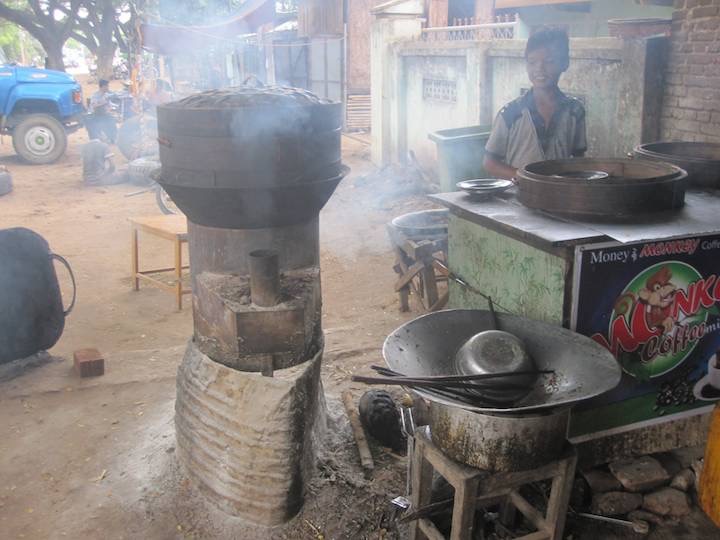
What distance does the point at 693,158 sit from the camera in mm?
3980

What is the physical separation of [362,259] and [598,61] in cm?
351

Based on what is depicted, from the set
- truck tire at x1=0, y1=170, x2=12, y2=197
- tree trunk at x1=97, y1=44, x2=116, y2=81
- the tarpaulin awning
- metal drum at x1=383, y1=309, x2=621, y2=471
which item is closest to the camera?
metal drum at x1=383, y1=309, x2=621, y2=471

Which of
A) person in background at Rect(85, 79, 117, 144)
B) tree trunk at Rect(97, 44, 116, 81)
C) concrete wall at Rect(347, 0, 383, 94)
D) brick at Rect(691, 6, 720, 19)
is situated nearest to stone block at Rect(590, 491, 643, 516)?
brick at Rect(691, 6, 720, 19)

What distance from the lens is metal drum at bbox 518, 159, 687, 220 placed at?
10.3ft

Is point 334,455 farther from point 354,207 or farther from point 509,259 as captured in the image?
point 354,207

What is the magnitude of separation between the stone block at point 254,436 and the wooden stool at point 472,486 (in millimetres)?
631

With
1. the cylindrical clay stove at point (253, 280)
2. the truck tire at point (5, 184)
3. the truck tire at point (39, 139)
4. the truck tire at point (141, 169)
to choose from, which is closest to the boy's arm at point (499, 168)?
the cylindrical clay stove at point (253, 280)

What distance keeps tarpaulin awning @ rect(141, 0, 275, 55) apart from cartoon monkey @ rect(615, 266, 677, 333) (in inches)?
268

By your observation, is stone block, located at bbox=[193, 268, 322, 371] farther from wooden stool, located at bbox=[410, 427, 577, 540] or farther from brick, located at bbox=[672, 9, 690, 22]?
brick, located at bbox=[672, 9, 690, 22]

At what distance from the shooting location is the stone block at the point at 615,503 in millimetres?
3377

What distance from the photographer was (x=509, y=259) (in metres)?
3.35

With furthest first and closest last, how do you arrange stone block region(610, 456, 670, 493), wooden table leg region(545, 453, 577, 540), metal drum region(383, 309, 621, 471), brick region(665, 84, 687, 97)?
brick region(665, 84, 687, 97), stone block region(610, 456, 670, 493), wooden table leg region(545, 453, 577, 540), metal drum region(383, 309, 621, 471)

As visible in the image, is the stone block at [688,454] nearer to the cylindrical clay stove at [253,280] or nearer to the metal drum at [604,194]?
the metal drum at [604,194]

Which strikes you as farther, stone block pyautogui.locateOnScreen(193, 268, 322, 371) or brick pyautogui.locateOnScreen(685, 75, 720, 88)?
brick pyautogui.locateOnScreen(685, 75, 720, 88)
